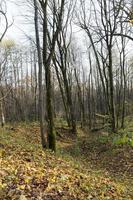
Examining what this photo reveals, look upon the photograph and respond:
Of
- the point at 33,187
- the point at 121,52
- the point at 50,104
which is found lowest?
the point at 33,187

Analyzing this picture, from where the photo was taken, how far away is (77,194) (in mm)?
7383

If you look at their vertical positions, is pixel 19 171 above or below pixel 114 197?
above

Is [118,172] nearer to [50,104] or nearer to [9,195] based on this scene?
[50,104]

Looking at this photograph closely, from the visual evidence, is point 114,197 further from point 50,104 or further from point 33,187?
point 50,104

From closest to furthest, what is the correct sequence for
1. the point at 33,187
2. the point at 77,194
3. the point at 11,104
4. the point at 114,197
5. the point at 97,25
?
the point at 33,187, the point at 77,194, the point at 114,197, the point at 97,25, the point at 11,104

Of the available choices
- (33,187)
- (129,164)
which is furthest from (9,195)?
(129,164)

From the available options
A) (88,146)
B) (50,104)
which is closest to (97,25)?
(88,146)

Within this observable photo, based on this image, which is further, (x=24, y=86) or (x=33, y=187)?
(x=24, y=86)

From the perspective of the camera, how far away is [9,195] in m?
6.09

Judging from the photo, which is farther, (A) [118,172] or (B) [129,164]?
(B) [129,164]

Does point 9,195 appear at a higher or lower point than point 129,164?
higher

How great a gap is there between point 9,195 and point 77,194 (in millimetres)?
1837

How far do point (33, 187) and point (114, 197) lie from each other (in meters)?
2.29

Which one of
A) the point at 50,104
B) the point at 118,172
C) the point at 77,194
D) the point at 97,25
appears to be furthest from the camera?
the point at 97,25
